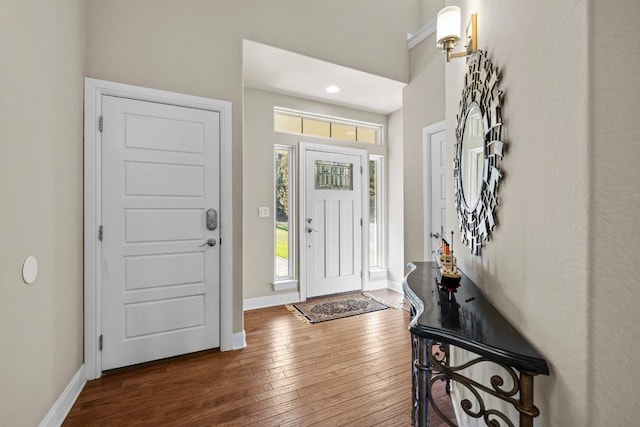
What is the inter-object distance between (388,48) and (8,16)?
3.02 m

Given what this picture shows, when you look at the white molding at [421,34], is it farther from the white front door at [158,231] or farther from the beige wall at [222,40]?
the white front door at [158,231]

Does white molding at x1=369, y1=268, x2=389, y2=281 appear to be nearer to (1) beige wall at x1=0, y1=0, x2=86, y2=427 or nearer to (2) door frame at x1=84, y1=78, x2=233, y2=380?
(2) door frame at x1=84, y1=78, x2=233, y2=380

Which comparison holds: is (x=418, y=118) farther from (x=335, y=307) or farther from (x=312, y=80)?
(x=335, y=307)

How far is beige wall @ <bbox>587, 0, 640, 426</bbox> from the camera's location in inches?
23.6

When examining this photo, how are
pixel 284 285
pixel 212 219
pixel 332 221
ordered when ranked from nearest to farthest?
pixel 212 219 < pixel 284 285 < pixel 332 221

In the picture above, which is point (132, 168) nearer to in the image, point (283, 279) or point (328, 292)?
point (283, 279)

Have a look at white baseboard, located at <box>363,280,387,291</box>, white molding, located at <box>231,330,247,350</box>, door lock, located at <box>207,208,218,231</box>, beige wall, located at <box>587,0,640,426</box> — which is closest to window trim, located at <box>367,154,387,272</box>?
white baseboard, located at <box>363,280,387,291</box>

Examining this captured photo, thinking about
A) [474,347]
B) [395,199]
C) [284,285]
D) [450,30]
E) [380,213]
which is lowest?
[284,285]

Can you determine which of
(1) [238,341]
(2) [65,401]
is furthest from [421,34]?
(2) [65,401]

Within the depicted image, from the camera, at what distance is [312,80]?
3283 mm

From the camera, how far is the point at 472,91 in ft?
4.75

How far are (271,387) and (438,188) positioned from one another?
7.69 feet

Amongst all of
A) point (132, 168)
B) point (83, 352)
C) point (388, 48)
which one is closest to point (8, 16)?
point (132, 168)

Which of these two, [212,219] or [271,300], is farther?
[271,300]
